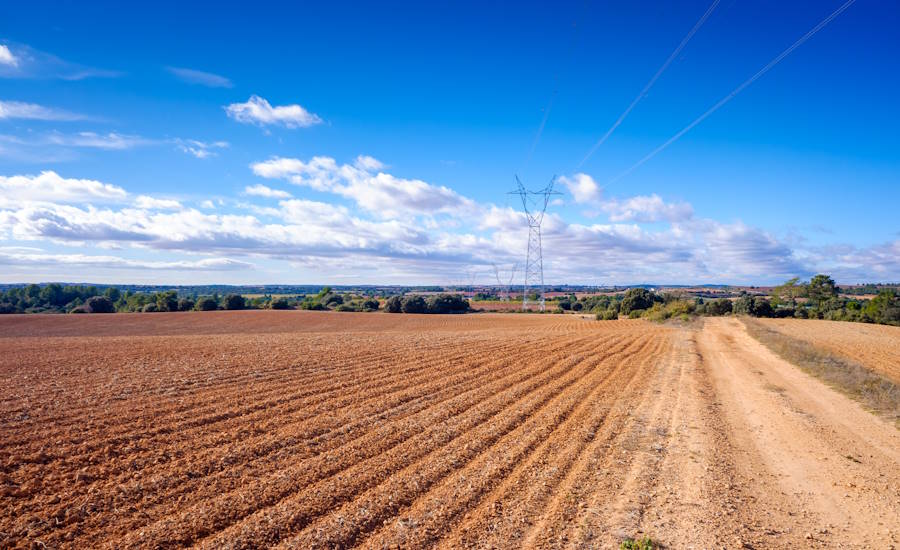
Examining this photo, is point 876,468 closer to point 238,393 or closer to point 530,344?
point 238,393

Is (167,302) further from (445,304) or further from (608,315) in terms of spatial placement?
(608,315)

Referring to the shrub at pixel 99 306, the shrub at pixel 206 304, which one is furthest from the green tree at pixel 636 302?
the shrub at pixel 99 306

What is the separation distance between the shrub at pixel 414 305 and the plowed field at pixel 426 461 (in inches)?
2553

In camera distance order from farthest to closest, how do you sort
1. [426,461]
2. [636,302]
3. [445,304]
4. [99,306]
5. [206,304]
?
[445,304] < [636,302] < [206,304] < [99,306] < [426,461]

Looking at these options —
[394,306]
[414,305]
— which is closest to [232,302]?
[394,306]

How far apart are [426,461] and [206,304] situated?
7776 centimetres

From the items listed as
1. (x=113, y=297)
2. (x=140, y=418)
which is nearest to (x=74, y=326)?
(x=140, y=418)

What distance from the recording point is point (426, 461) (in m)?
8.44

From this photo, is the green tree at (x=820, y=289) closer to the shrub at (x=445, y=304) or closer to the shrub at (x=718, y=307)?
the shrub at (x=718, y=307)

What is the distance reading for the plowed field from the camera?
20.2 feet

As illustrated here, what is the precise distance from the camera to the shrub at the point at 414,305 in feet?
271

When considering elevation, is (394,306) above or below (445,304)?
below

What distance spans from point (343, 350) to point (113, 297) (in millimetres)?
104250

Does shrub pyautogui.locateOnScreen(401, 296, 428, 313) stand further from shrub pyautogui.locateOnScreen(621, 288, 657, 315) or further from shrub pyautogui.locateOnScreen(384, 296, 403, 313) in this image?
shrub pyautogui.locateOnScreen(621, 288, 657, 315)
